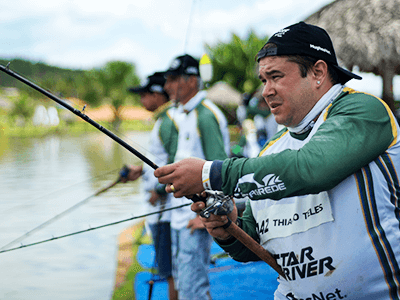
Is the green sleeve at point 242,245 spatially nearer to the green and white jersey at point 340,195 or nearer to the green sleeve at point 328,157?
the green and white jersey at point 340,195

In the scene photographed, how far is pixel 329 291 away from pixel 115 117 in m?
36.0

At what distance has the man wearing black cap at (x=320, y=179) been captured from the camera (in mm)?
1112

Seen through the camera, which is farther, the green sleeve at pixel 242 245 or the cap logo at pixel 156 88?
the cap logo at pixel 156 88

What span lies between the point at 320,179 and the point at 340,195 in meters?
0.22

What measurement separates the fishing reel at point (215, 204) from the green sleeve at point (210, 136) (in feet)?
5.54

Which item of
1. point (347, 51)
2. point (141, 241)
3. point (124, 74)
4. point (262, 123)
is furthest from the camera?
point (124, 74)

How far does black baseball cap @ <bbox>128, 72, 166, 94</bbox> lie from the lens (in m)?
4.55

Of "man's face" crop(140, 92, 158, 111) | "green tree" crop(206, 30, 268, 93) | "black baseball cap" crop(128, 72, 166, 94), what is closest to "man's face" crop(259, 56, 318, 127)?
"black baseball cap" crop(128, 72, 166, 94)

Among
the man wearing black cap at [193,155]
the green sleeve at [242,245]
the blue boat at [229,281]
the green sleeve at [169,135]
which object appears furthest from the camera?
the blue boat at [229,281]

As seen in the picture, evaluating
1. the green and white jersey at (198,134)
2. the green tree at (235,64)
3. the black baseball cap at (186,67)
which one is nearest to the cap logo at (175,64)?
the black baseball cap at (186,67)

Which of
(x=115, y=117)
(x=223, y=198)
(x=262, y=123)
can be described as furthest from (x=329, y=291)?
(x=115, y=117)

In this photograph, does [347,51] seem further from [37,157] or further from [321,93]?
[37,157]

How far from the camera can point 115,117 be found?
36156 mm

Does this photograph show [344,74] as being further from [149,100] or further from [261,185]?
[149,100]
